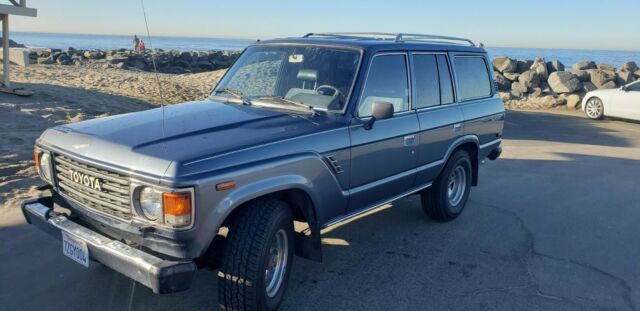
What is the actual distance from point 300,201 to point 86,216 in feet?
4.79

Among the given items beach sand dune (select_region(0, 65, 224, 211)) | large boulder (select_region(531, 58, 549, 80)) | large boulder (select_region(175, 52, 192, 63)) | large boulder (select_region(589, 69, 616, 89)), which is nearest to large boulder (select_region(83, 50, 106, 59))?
large boulder (select_region(175, 52, 192, 63))

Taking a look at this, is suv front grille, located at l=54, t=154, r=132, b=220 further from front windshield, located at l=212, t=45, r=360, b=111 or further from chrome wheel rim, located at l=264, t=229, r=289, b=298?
front windshield, located at l=212, t=45, r=360, b=111

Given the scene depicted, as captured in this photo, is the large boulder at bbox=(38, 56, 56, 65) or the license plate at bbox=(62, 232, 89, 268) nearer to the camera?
the license plate at bbox=(62, 232, 89, 268)

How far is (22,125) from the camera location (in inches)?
355

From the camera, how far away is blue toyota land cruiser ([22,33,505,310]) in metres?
3.15

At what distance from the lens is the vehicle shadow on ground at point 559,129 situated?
12789 mm

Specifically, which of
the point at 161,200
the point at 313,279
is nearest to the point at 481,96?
the point at 313,279

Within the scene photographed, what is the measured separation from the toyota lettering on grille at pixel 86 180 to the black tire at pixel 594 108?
668 inches

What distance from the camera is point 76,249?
3.44m

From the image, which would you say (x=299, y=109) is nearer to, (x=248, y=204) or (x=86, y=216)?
(x=248, y=204)

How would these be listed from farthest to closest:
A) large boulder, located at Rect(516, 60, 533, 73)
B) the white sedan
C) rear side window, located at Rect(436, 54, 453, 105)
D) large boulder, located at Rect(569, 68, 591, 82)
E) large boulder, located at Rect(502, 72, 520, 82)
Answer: large boulder, located at Rect(516, 60, 533, 73) < large boulder, located at Rect(502, 72, 520, 82) < large boulder, located at Rect(569, 68, 591, 82) < the white sedan < rear side window, located at Rect(436, 54, 453, 105)

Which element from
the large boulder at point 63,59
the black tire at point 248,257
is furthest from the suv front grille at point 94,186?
the large boulder at point 63,59

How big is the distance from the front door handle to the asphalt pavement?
1034 mm

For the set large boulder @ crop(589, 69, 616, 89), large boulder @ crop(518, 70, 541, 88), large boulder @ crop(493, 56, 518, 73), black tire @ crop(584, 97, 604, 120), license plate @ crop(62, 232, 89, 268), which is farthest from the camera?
large boulder @ crop(493, 56, 518, 73)
